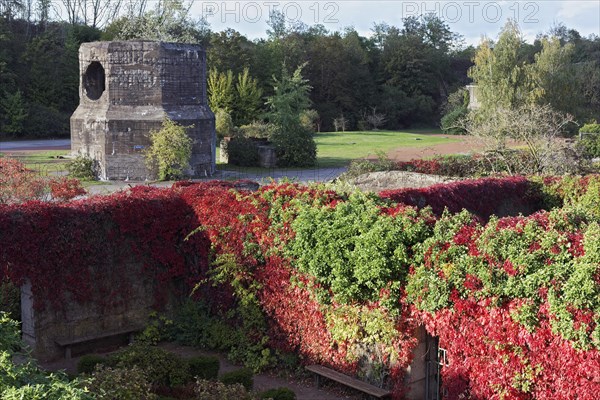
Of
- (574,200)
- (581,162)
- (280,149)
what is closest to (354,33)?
(280,149)

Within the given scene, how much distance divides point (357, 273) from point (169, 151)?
695 inches

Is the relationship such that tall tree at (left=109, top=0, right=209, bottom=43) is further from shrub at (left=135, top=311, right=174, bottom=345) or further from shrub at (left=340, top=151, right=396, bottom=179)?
shrub at (left=135, top=311, right=174, bottom=345)

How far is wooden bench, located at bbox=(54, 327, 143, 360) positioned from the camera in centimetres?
1198

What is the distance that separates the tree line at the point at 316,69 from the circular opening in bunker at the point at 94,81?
44.9 feet

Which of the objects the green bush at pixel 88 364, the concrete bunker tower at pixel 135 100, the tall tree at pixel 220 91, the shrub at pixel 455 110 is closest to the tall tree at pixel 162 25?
the concrete bunker tower at pixel 135 100

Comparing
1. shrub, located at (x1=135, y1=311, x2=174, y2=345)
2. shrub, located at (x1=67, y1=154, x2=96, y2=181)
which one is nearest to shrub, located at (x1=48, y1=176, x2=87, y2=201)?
shrub, located at (x1=135, y1=311, x2=174, y2=345)

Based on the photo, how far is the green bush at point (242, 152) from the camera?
33.7 metres

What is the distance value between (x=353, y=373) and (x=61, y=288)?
472cm

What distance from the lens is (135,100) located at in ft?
87.7

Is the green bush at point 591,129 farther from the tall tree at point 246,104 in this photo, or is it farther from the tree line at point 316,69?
the tall tree at point 246,104

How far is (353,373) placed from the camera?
10.7m

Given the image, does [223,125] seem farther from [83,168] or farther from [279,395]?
[279,395]

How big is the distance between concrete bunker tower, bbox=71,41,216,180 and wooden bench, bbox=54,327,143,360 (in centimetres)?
1490

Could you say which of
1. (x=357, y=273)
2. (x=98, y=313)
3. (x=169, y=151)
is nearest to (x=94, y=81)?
(x=169, y=151)
